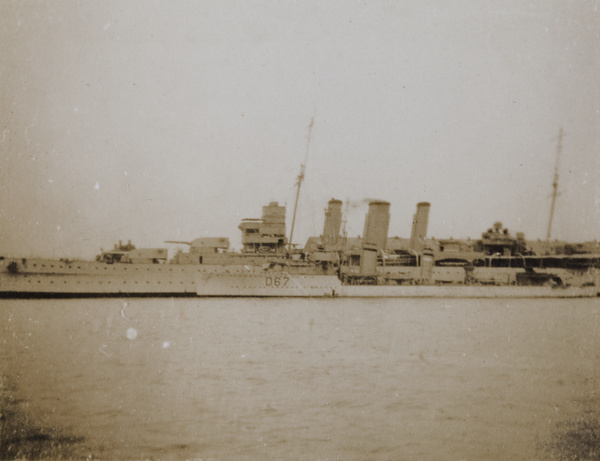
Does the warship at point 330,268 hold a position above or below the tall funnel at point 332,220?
below

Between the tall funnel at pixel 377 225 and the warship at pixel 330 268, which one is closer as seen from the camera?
the warship at pixel 330 268

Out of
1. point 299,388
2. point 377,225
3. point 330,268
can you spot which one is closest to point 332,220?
point 377,225

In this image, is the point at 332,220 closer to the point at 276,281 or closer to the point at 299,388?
the point at 276,281

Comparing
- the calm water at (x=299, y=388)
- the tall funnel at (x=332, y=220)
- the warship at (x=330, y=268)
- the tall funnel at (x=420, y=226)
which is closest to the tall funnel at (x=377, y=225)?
the warship at (x=330, y=268)

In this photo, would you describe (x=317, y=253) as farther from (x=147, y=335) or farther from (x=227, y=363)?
(x=227, y=363)

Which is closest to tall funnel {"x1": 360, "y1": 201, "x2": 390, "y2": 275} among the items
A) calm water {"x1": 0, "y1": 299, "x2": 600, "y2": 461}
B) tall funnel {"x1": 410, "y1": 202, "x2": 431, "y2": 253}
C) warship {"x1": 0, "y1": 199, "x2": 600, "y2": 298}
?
warship {"x1": 0, "y1": 199, "x2": 600, "y2": 298}

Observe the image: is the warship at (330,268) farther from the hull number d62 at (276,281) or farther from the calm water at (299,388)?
the calm water at (299,388)

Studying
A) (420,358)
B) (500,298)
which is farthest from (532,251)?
(420,358)
